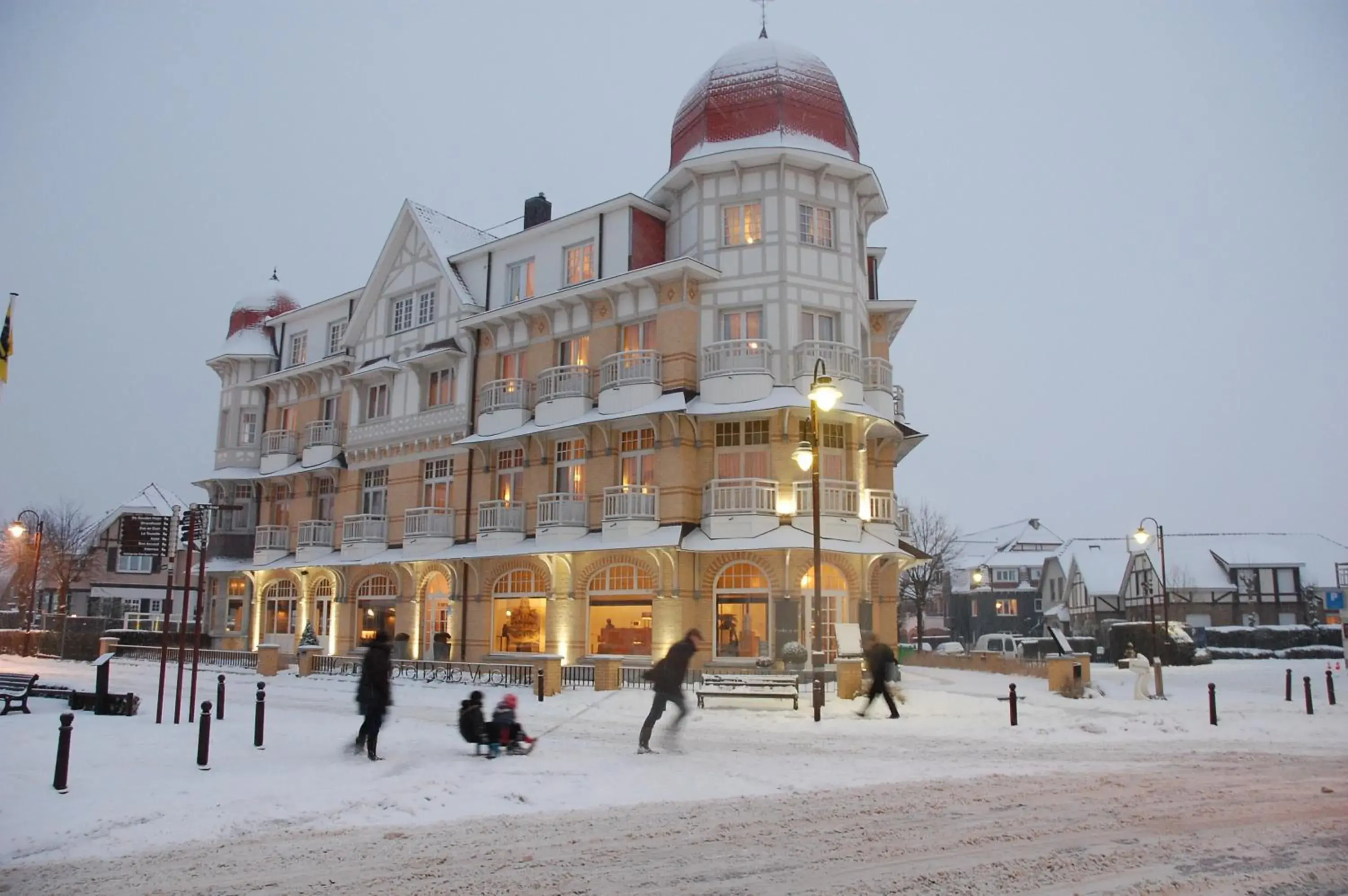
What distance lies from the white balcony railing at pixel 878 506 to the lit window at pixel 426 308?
1793 cm

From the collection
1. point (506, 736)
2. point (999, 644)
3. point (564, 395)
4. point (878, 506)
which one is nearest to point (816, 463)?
point (506, 736)

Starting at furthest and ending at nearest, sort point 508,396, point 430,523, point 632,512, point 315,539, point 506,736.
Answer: point 315,539, point 430,523, point 508,396, point 632,512, point 506,736

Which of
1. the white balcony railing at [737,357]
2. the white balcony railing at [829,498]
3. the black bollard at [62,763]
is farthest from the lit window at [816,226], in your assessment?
the black bollard at [62,763]

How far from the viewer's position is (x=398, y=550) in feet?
119

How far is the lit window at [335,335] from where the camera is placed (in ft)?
139

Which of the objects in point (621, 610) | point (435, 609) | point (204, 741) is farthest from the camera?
point (435, 609)

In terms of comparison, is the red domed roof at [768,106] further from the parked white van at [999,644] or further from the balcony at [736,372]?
the parked white van at [999,644]

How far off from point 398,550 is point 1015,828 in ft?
98.0

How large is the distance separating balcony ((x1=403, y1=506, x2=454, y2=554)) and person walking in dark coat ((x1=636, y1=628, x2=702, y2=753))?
21.0 metres

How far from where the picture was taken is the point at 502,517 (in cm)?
3228

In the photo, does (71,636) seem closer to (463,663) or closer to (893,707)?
(463,663)

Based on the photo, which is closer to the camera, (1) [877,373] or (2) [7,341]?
(2) [7,341]

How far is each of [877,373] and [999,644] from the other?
3527 centimetres

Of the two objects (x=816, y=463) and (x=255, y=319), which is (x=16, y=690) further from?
(x=255, y=319)
